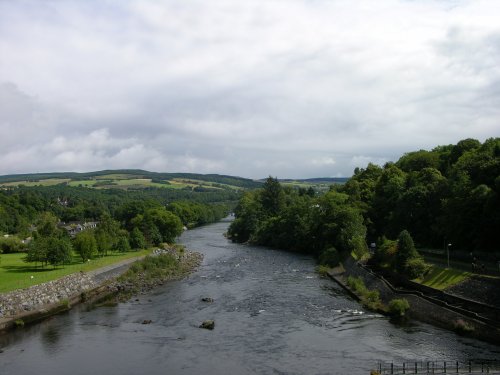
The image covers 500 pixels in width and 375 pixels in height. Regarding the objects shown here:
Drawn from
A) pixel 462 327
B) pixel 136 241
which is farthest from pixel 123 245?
pixel 462 327

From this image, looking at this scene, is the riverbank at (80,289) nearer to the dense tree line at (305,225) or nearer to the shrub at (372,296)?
the dense tree line at (305,225)

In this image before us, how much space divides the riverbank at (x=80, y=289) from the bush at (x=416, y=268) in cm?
2966

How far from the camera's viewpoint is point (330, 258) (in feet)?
236

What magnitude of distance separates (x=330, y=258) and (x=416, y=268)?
2457 cm

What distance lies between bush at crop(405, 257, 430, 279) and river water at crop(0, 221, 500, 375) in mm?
6427

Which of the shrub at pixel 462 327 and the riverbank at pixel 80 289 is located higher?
the shrub at pixel 462 327

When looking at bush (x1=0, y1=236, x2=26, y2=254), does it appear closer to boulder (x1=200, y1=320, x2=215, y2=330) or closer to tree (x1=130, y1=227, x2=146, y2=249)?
tree (x1=130, y1=227, x2=146, y2=249)

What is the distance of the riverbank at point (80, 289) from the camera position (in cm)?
4347

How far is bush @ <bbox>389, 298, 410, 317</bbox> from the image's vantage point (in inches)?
1606

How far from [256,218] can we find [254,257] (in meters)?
32.9

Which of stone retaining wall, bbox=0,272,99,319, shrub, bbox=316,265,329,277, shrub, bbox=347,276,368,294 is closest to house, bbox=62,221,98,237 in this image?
stone retaining wall, bbox=0,272,99,319

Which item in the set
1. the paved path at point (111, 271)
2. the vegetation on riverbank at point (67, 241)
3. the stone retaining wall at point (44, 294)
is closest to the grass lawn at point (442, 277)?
the stone retaining wall at point (44, 294)

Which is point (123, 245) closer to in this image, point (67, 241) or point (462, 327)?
point (67, 241)

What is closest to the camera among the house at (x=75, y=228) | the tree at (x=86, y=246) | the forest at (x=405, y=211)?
the forest at (x=405, y=211)
